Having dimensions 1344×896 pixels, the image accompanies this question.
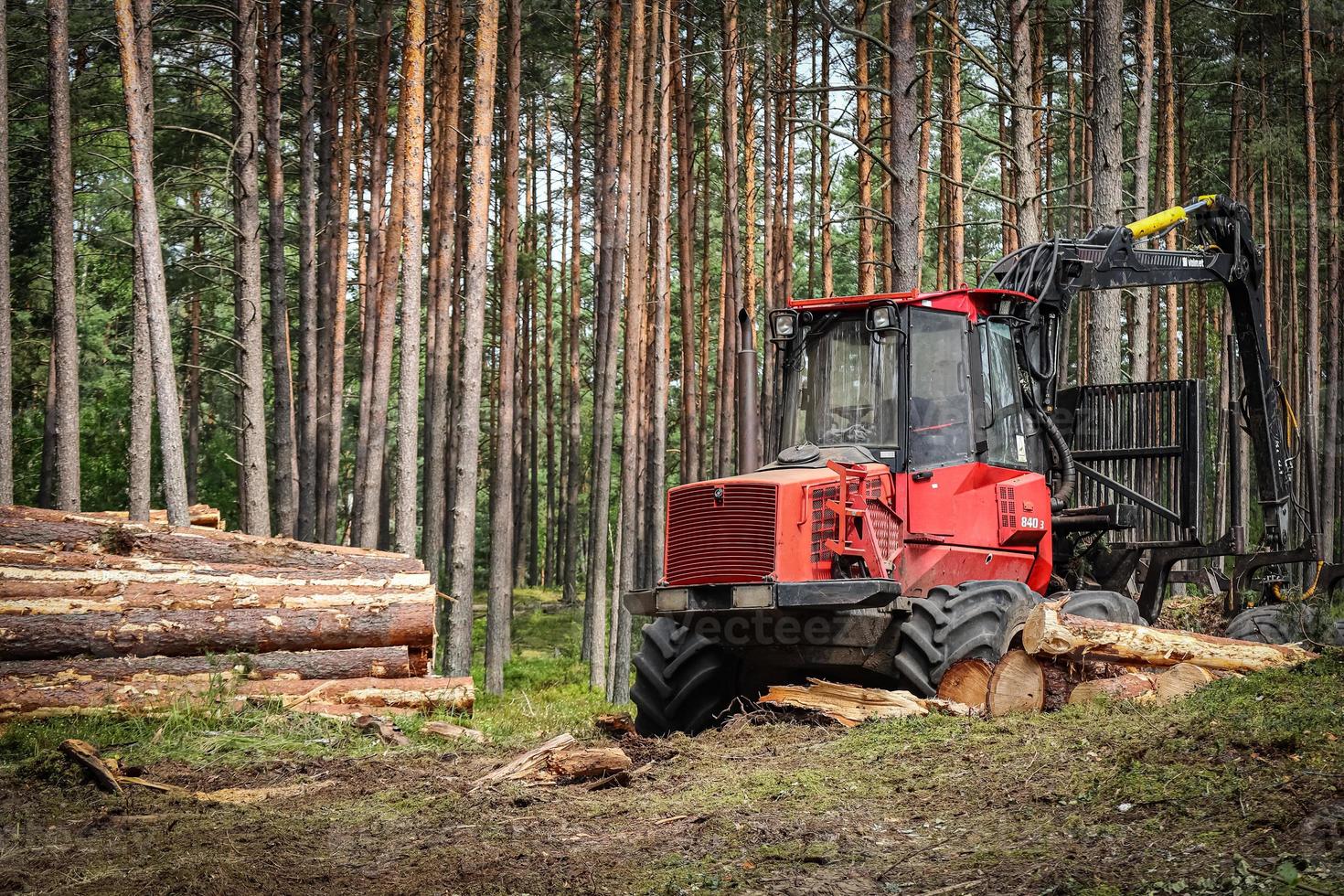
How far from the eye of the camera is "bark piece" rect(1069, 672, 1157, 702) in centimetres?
853

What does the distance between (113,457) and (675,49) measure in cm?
2109

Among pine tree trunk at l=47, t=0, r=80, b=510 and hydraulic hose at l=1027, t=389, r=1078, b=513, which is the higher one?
pine tree trunk at l=47, t=0, r=80, b=510

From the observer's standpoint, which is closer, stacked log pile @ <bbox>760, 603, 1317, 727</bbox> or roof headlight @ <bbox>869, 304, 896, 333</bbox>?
stacked log pile @ <bbox>760, 603, 1317, 727</bbox>

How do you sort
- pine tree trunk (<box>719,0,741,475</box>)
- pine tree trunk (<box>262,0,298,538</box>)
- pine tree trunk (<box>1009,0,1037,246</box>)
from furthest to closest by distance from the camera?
pine tree trunk (<box>719,0,741,475</box>) < pine tree trunk (<box>262,0,298,538</box>) < pine tree trunk (<box>1009,0,1037,246</box>)

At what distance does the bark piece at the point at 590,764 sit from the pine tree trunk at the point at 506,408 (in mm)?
10817

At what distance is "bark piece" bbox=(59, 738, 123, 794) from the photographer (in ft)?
25.3

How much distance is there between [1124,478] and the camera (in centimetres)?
1184

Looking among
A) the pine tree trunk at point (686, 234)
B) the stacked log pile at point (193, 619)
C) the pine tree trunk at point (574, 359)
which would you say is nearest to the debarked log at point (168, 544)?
the stacked log pile at point (193, 619)

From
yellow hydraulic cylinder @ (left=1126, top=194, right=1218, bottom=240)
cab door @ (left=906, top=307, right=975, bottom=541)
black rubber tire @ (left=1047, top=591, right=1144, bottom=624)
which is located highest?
yellow hydraulic cylinder @ (left=1126, top=194, right=1218, bottom=240)

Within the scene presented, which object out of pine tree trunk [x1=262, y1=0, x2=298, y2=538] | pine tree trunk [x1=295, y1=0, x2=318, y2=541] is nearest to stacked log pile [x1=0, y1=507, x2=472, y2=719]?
pine tree trunk [x1=262, y1=0, x2=298, y2=538]

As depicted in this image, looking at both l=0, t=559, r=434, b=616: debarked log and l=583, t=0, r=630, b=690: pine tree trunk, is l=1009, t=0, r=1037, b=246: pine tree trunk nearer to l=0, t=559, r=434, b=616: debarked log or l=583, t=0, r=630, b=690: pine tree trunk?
l=583, t=0, r=630, b=690: pine tree trunk

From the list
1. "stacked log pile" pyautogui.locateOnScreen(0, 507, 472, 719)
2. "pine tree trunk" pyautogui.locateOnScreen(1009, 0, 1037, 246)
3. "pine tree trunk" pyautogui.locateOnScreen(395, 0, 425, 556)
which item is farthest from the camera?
"pine tree trunk" pyautogui.locateOnScreen(1009, 0, 1037, 246)

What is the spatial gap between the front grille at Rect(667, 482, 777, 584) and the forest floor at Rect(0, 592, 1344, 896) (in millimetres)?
1175

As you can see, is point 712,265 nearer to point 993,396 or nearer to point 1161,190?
point 1161,190
